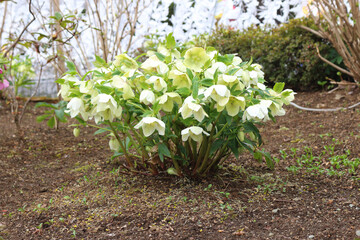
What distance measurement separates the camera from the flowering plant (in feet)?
4.73

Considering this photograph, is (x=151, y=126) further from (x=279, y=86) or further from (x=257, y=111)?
(x=279, y=86)

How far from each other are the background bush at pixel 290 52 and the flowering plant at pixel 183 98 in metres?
2.33

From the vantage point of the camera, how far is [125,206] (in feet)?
5.57

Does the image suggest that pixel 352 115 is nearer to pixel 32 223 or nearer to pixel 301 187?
pixel 301 187

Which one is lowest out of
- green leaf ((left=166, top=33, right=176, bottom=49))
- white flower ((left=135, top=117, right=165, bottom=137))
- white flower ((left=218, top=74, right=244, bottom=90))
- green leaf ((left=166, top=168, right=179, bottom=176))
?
green leaf ((left=166, top=168, right=179, bottom=176))

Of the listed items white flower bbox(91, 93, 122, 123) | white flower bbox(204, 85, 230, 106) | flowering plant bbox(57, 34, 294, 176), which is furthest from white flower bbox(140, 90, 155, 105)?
white flower bbox(204, 85, 230, 106)

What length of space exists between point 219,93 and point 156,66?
35 centimetres

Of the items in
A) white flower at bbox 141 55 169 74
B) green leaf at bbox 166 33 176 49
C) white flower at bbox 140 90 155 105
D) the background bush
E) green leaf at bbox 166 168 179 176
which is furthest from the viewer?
the background bush

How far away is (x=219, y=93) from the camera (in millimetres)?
1358

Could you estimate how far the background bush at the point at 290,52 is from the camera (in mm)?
3803

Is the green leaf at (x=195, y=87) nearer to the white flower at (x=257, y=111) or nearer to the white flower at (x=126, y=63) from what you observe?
the white flower at (x=257, y=111)

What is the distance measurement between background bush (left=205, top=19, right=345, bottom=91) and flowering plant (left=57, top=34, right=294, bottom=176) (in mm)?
2332

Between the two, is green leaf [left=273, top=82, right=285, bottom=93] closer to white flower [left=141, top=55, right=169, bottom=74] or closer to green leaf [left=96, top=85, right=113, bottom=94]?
white flower [left=141, top=55, right=169, bottom=74]

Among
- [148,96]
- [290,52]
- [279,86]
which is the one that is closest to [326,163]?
[279,86]
